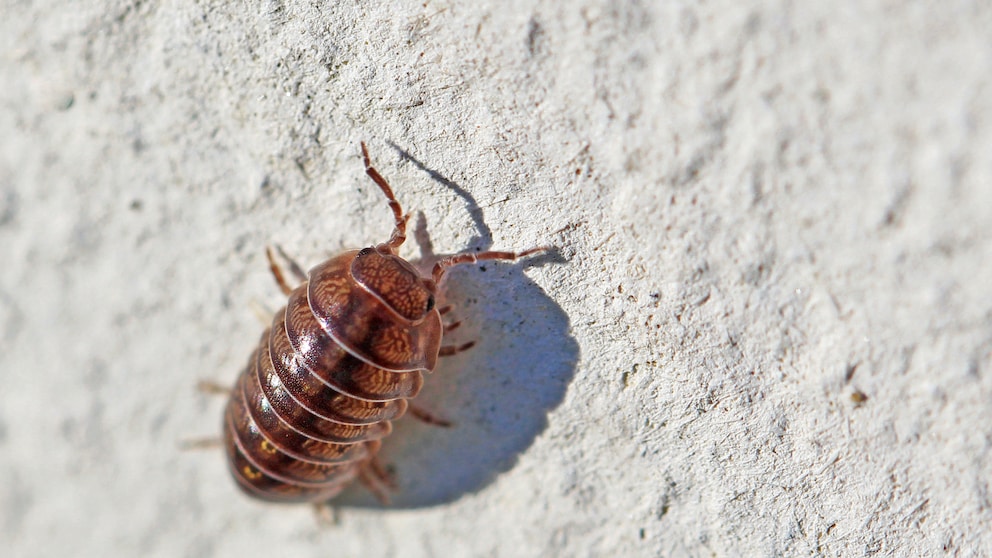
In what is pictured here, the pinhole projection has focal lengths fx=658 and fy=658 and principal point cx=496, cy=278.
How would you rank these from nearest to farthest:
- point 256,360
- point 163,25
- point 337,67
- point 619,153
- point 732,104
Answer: point 732,104
point 619,153
point 337,67
point 163,25
point 256,360

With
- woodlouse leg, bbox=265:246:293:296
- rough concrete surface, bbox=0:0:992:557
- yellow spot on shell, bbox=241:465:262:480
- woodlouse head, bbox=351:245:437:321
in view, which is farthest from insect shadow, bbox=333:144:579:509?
woodlouse leg, bbox=265:246:293:296

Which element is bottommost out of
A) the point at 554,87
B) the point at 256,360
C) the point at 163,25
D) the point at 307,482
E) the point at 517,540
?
the point at 517,540

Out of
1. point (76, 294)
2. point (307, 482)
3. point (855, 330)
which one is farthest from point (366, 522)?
→ point (855, 330)

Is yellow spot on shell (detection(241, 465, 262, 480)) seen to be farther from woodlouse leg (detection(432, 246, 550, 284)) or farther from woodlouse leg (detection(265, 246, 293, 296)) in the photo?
woodlouse leg (detection(432, 246, 550, 284))

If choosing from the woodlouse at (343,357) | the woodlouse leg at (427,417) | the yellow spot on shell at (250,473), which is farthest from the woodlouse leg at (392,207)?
the yellow spot on shell at (250,473)

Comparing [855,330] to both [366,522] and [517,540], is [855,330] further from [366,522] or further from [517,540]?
[366,522]

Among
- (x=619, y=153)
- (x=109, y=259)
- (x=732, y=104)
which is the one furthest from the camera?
(x=109, y=259)

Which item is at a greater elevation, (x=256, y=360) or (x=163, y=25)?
(x=163, y=25)

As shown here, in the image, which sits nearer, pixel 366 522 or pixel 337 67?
pixel 337 67
